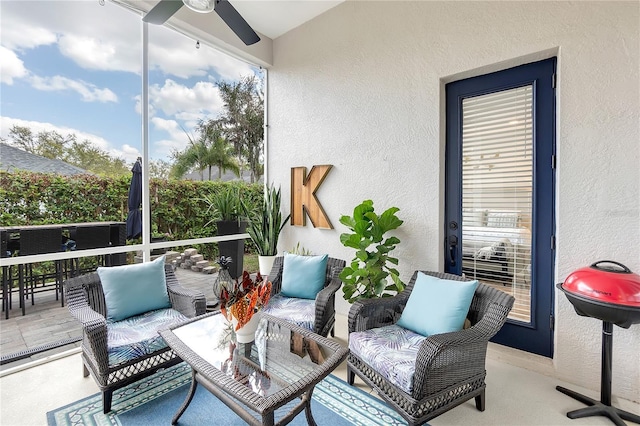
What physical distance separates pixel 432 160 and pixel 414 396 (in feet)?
7.27

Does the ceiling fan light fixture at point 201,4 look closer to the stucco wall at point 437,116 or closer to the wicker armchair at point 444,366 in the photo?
the stucco wall at point 437,116

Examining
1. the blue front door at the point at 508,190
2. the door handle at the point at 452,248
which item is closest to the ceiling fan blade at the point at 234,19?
the blue front door at the point at 508,190

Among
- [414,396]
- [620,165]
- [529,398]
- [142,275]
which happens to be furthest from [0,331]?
[620,165]

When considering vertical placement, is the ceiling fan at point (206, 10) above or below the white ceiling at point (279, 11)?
below

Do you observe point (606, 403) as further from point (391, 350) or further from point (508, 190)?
point (508, 190)

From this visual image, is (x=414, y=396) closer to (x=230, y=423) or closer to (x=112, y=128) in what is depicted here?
(x=230, y=423)

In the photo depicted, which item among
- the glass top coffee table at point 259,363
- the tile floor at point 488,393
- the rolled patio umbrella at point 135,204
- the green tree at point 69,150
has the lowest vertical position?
the tile floor at point 488,393

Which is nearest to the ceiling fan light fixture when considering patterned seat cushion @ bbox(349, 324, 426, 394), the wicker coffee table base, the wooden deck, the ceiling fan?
the ceiling fan

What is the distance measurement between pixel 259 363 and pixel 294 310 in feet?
3.58

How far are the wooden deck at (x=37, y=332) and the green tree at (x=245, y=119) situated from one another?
2742 mm

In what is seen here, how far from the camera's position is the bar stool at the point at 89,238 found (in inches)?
118

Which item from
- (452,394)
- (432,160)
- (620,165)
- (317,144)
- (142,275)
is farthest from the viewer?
(317,144)

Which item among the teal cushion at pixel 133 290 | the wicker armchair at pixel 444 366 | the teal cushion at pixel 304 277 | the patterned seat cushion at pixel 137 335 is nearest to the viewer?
the wicker armchair at pixel 444 366

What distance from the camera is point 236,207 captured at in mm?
4375
